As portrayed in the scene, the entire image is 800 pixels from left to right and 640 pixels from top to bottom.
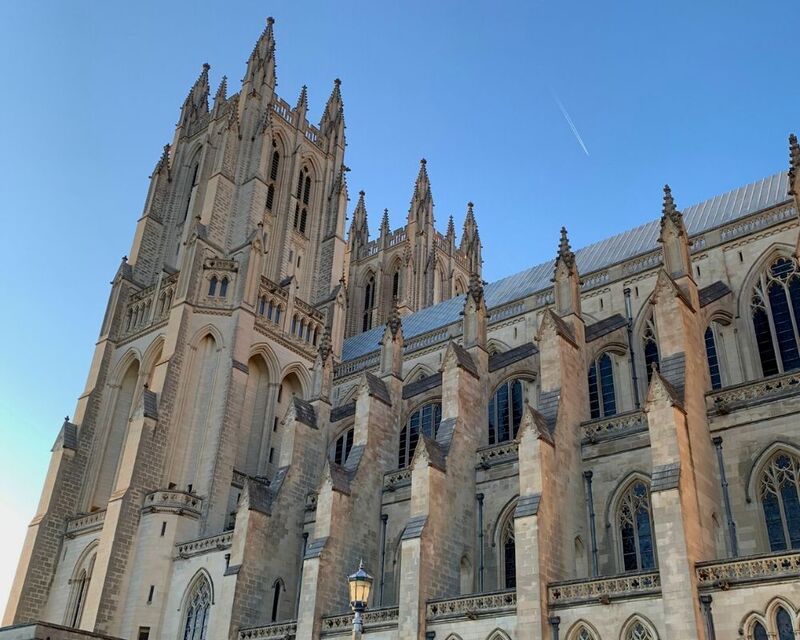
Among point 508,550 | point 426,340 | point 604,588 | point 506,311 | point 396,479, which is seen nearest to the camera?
point 604,588

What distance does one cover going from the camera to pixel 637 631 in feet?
57.9

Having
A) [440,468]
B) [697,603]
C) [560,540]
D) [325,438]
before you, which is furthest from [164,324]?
[697,603]

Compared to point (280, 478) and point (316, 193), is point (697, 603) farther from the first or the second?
point (316, 193)

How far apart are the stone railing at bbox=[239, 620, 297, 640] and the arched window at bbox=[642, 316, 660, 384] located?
14893 millimetres

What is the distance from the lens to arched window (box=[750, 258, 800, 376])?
2625cm

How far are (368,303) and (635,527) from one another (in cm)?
3783

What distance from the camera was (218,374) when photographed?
3566cm

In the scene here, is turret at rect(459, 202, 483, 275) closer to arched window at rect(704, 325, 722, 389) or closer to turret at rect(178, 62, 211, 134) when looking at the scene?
turret at rect(178, 62, 211, 134)

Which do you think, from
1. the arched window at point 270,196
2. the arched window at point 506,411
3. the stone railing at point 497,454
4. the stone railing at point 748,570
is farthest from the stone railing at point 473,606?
the arched window at point 270,196

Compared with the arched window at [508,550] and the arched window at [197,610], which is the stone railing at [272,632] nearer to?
the arched window at [197,610]

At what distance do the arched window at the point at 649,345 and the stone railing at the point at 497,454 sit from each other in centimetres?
663

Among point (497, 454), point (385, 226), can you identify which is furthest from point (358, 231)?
point (497, 454)

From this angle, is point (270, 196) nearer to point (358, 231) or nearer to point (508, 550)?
point (358, 231)

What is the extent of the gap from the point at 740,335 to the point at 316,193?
28.1 meters
